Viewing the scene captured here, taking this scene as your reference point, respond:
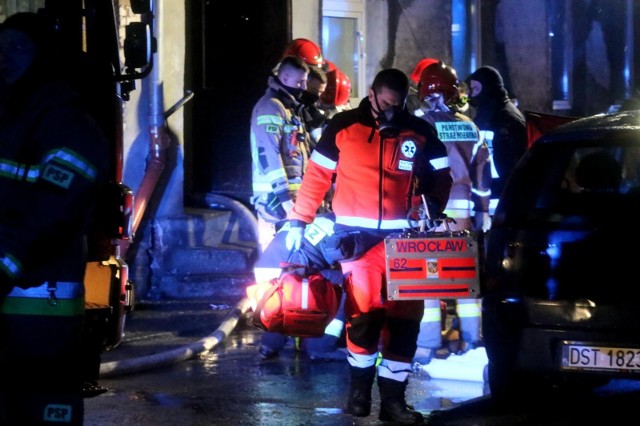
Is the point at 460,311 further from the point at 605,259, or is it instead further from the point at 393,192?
the point at 605,259

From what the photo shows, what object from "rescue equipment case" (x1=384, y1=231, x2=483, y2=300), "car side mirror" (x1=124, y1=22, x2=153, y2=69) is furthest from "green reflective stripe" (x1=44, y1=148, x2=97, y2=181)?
"rescue equipment case" (x1=384, y1=231, x2=483, y2=300)

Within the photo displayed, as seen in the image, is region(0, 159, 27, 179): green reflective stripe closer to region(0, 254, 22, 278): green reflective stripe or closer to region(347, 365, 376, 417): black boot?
region(0, 254, 22, 278): green reflective stripe

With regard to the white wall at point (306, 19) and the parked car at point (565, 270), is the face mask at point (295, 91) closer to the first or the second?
the parked car at point (565, 270)

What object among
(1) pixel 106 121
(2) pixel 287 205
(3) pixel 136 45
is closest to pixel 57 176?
(1) pixel 106 121

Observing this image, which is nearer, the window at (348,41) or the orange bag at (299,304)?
the orange bag at (299,304)

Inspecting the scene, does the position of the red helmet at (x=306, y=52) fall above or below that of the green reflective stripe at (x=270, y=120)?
above

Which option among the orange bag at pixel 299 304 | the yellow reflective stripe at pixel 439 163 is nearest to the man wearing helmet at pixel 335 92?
the yellow reflective stripe at pixel 439 163

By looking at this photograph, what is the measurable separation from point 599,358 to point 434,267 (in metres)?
0.98

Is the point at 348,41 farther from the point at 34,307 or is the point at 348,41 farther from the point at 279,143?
the point at 34,307

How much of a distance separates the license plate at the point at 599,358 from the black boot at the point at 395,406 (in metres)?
0.93

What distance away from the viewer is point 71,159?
3885 millimetres

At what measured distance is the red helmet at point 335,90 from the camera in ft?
30.4

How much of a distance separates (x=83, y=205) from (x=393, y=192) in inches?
101

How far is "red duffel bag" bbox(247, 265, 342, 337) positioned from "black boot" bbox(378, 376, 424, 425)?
0.53 m
